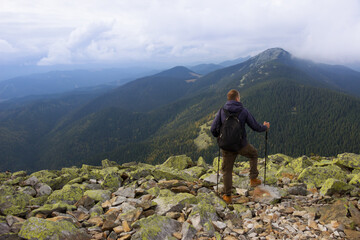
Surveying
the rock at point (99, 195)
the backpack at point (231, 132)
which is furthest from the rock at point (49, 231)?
the backpack at point (231, 132)

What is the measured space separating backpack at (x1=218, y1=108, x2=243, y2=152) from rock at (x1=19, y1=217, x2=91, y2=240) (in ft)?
20.8

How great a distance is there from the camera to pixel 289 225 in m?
7.32

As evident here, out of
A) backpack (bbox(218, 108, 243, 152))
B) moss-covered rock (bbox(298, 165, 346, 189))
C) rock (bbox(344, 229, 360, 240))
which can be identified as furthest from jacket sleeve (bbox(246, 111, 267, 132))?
moss-covered rock (bbox(298, 165, 346, 189))

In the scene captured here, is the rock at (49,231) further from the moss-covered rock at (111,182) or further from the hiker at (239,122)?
the hiker at (239,122)

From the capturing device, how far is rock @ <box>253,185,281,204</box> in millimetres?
9477

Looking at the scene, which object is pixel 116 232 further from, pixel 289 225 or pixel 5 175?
pixel 5 175

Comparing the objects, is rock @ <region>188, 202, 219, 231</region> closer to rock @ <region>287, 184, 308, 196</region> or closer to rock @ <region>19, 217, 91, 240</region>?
rock @ <region>19, 217, 91, 240</region>

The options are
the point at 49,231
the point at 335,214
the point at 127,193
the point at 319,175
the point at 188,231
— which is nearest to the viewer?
the point at 49,231

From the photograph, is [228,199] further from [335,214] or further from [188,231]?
[335,214]

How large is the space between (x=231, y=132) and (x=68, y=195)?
30.3 ft

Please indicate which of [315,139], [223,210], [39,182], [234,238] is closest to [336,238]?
[234,238]

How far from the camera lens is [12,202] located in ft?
31.9

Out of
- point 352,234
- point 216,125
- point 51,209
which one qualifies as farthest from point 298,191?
point 51,209

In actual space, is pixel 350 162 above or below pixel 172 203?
below
